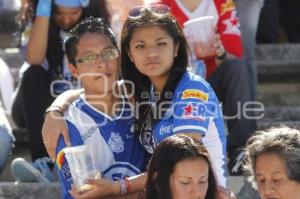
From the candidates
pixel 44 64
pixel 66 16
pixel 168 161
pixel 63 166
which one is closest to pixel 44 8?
pixel 66 16

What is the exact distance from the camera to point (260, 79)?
574cm

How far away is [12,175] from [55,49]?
0.73 metres

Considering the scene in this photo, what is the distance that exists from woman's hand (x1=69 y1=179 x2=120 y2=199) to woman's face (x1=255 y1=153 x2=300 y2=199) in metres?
0.61

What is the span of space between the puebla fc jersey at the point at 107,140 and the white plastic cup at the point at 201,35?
90 cm

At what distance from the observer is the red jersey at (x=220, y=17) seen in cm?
459

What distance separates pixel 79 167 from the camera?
139 inches

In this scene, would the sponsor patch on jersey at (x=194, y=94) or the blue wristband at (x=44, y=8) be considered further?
the blue wristband at (x=44, y=8)

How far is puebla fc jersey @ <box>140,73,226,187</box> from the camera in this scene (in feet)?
11.5

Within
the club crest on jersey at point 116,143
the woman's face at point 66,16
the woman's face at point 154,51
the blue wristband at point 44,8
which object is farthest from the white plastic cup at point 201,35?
the club crest on jersey at point 116,143

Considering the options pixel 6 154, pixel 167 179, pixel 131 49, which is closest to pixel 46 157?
pixel 6 154

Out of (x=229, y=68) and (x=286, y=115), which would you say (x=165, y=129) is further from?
(x=286, y=115)

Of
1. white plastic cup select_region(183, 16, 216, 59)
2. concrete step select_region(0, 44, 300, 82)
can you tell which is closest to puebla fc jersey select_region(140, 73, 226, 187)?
white plastic cup select_region(183, 16, 216, 59)

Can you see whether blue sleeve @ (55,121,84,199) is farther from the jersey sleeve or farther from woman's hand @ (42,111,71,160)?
the jersey sleeve

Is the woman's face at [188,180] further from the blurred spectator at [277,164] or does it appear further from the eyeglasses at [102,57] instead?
the eyeglasses at [102,57]
